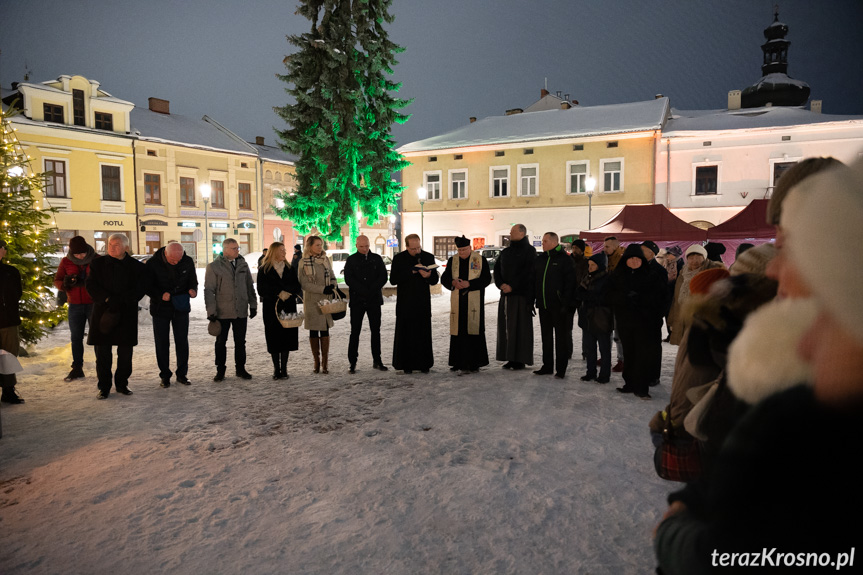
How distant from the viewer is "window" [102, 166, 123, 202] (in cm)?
3362

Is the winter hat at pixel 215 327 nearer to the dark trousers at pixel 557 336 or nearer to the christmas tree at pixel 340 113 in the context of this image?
the dark trousers at pixel 557 336

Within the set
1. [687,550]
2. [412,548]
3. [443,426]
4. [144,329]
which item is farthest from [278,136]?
[687,550]

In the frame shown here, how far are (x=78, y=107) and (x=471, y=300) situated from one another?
34.7 meters

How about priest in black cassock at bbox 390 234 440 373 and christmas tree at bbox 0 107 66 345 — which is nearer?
priest in black cassock at bbox 390 234 440 373

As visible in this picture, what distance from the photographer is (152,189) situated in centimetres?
3566

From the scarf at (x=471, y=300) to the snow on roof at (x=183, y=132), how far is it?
33887mm

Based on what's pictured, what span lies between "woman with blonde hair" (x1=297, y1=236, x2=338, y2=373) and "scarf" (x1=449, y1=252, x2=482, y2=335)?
6.13 ft

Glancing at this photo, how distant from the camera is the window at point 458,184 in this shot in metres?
33.9

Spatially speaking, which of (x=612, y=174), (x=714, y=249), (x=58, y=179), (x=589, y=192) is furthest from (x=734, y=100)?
(x=58, y=179)

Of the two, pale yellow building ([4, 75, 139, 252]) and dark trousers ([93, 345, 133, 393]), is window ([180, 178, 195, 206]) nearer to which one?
pale yellow building ([4, 75, 139, 252])

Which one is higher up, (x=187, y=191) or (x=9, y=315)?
(x=187, y=191)

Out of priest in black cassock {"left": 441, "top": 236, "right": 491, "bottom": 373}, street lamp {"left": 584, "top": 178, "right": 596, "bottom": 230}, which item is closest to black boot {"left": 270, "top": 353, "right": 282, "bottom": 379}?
priest in black cassock {"left": 441, "top": 236, "right": 491, "bottom": 373}

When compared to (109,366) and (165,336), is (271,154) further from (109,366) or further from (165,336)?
(109,366)

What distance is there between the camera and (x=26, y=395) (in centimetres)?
677
